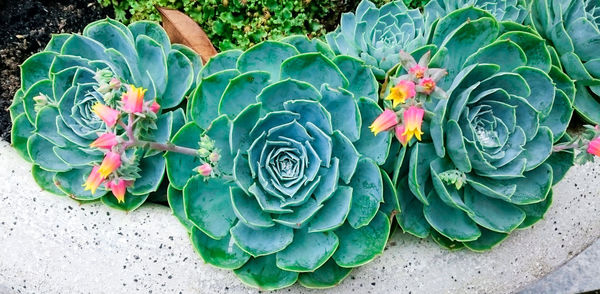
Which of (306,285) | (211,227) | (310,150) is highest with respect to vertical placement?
(310,150)

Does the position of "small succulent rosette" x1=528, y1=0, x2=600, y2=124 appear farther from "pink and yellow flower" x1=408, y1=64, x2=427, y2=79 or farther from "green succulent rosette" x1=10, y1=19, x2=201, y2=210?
"green succulent rosette" x1=10, y1=19, x2=201, y2=210

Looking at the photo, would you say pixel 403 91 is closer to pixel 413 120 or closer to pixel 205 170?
pixel 413 120

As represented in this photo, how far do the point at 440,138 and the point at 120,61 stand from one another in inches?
27.5

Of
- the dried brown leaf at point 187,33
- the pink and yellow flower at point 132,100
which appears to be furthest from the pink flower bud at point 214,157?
the dried brown leaf at point 187,33

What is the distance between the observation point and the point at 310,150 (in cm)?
104

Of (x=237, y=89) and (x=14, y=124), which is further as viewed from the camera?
(x=14, y=124)

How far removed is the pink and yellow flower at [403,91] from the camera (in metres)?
0.89

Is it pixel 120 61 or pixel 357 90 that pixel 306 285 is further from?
pixel 120 61

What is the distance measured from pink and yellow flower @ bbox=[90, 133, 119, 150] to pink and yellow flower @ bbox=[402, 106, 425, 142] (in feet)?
1.64

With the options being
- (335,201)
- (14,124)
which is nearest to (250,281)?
(335,201)

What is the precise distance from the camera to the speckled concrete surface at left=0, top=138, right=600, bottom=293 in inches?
44.1

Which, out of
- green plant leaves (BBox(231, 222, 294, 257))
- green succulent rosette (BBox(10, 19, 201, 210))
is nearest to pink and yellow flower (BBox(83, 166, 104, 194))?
green succulent rosette (BBox(10, 19, 201, 210))

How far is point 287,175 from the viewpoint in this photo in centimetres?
104

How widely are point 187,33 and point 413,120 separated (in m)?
0.81
